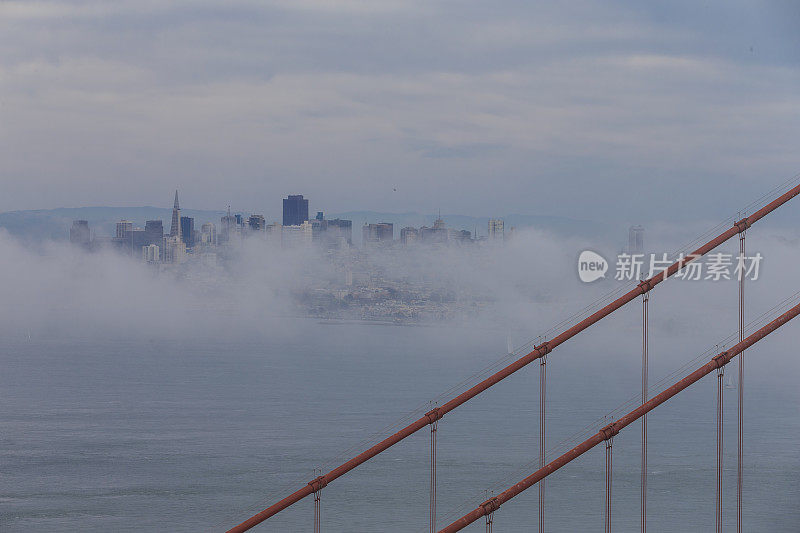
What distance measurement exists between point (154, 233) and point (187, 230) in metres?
3.90

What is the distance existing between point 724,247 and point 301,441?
6889cm

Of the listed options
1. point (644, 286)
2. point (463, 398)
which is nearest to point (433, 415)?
point (463, 398)

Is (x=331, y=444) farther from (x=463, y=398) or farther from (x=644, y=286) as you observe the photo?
(x=644, y=286)

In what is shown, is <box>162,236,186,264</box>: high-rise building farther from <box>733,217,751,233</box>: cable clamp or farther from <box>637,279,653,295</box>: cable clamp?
<box>733,217,751,233</box>: cable clamp

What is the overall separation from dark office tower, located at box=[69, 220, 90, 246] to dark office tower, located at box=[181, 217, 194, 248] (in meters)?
13.1

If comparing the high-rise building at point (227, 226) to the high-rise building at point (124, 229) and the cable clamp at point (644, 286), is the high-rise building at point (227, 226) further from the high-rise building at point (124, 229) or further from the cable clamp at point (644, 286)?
the cable clamp at point (644, 286)

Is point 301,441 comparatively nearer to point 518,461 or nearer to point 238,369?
point 518,461

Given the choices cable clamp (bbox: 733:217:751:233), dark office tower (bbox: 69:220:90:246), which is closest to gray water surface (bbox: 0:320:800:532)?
cable clamp (bbox: 733:217:751:233)

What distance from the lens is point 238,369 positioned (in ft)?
244

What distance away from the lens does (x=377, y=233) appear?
115812mm

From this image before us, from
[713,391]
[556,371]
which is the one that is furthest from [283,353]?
[713,391]

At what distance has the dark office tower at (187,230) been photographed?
114 metres

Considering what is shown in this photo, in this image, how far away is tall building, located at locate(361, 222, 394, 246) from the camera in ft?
377

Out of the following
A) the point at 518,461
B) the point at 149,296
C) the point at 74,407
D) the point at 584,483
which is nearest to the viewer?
the point at 584,483
